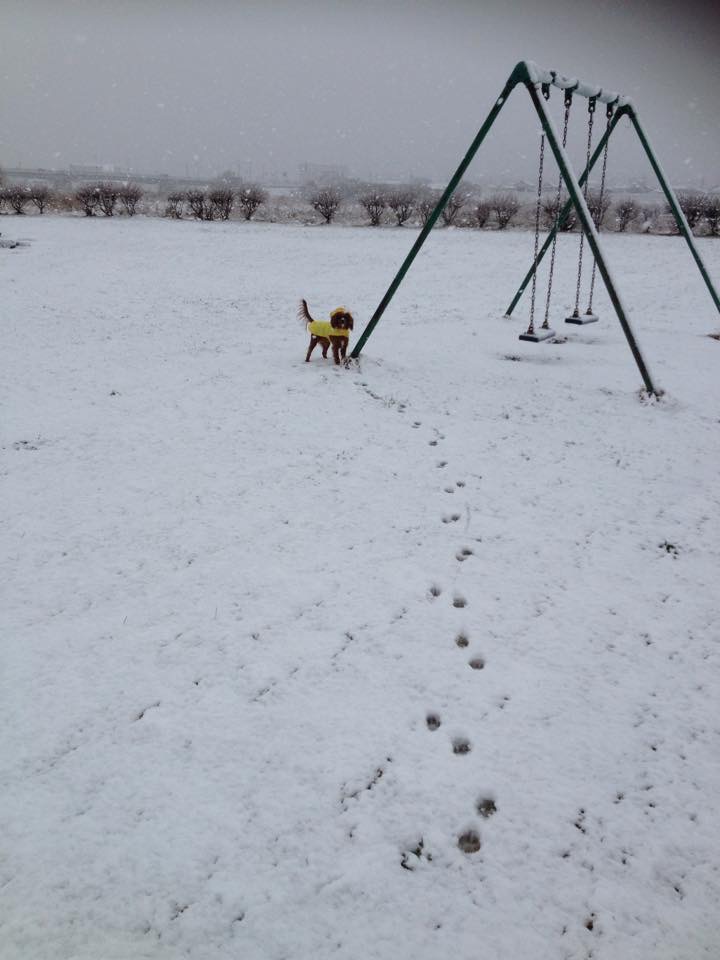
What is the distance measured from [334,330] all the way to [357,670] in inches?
217

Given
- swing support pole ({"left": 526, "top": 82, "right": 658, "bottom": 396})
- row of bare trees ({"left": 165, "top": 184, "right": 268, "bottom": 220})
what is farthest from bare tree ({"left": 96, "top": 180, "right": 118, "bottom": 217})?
swing support pole ({"left": 526, "top": 82, "right": 658, "bottom": 396})

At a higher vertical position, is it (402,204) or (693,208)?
(693,208)

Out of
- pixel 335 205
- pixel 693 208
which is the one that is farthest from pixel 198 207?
pixel 693 208

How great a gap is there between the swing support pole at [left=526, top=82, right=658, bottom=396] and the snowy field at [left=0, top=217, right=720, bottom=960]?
3.01ft

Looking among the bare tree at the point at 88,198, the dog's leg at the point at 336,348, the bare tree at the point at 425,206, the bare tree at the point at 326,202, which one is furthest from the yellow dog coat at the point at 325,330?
the bare tree at the point at 88,198

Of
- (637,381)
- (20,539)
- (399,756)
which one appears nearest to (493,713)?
(399,756)

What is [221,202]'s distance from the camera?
33.3 metres

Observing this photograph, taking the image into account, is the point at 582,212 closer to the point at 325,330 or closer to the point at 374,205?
the point at 325,330

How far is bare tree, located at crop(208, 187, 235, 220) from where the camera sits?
1296 inches

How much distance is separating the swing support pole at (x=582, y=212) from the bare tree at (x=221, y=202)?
30.2m

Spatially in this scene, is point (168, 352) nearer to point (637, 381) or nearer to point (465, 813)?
point (637, 381)

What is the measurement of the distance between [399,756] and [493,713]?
0.56 meters

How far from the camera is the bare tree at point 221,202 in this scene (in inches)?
1296

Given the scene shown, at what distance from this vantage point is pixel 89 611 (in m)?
3.71
